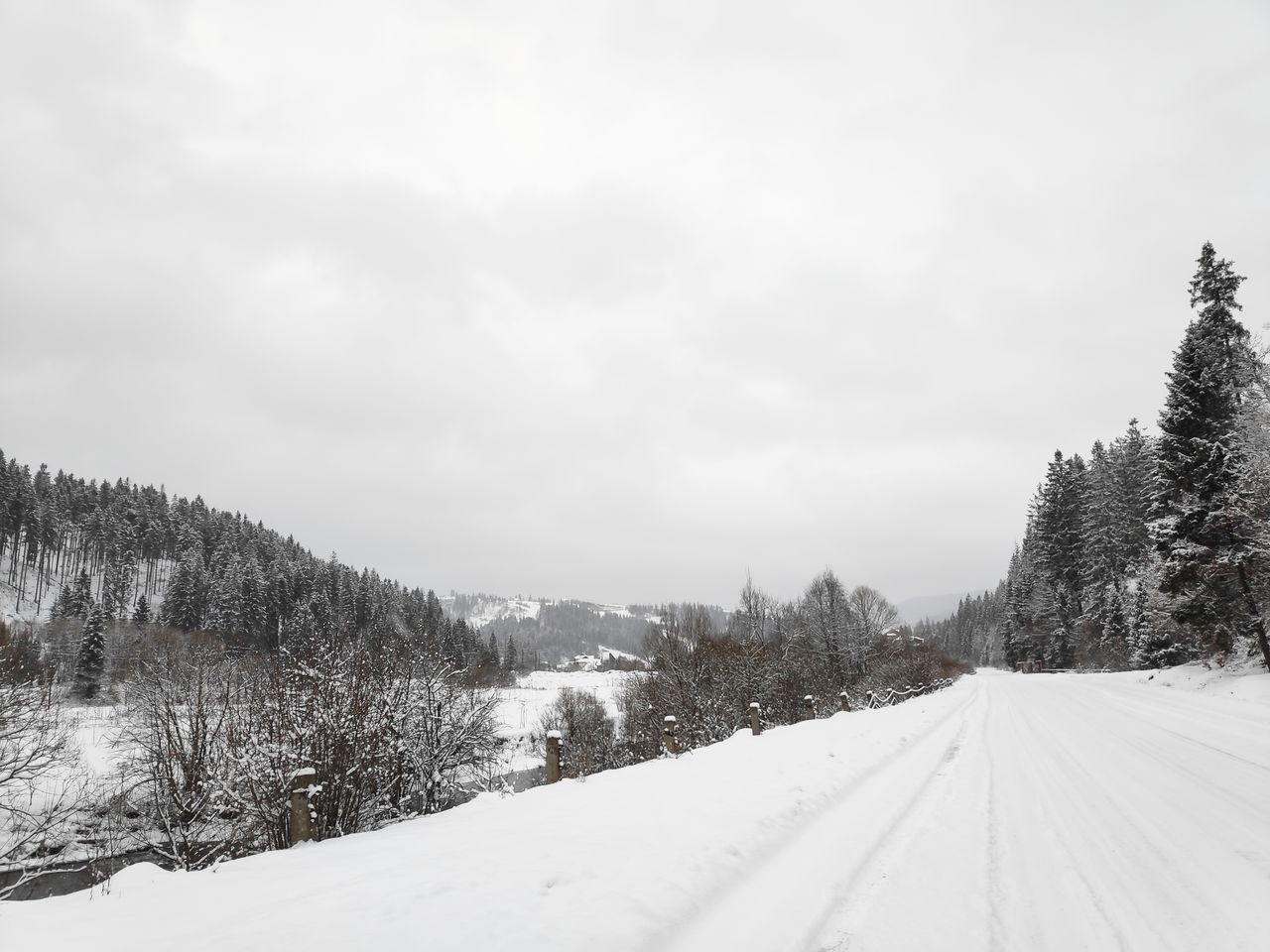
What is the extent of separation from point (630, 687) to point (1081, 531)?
48.7m

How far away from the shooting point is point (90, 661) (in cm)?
5484

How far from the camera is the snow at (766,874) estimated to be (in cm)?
399

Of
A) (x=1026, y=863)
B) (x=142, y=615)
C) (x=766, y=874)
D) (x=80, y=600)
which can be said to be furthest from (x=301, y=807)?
(x=80, y=600)

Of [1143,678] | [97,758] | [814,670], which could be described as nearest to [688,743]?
[814,670]

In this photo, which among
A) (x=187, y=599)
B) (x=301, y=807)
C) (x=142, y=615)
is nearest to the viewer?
(x=301, y=807)

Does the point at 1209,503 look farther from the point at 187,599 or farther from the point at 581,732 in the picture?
the point at 187,599

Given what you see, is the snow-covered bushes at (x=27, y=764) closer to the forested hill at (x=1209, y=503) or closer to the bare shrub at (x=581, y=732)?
the bare shrub at (x=581, y=732)

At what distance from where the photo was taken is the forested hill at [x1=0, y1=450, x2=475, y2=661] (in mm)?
82188

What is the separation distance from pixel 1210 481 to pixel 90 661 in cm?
8288

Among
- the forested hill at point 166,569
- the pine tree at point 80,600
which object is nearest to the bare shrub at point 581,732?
the forested hill at point 166,569

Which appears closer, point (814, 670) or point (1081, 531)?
point (814, 670)

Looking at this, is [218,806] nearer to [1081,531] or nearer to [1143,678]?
[1143,678]

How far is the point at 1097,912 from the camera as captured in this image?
4.31m

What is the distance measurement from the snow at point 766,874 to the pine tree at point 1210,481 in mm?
17032
